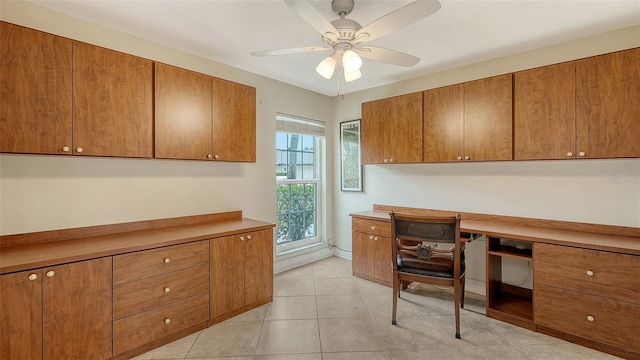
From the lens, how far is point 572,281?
2.16m

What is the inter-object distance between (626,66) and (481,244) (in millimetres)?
1922

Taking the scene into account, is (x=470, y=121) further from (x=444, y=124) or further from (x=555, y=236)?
(x=555, y=236)

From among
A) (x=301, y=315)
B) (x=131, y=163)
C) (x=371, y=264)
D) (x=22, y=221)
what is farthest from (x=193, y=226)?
(x=371, y=264)

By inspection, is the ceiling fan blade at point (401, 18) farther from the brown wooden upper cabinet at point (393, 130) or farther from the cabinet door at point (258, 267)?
the cabinet door at point (258, 267)

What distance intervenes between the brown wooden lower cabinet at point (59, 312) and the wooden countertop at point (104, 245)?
5 centimetres

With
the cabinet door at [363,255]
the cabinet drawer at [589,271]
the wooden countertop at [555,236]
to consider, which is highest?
the wooden countertop at [555,236]

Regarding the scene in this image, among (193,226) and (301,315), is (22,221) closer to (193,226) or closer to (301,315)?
(193,226)

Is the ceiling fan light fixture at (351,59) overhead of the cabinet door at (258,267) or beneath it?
overhead

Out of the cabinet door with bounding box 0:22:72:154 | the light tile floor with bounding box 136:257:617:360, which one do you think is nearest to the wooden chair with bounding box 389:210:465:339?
the light tile floor with bounding box 136:257:617:360

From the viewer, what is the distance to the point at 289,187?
158 inches

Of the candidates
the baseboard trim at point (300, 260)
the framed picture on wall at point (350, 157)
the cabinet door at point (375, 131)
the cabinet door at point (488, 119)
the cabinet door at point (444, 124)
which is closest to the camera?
the cabinet door at point (488, 119)

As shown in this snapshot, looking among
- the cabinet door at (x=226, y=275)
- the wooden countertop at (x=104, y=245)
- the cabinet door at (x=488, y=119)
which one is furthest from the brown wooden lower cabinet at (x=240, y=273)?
the cabinet door at (x=488, y=119)

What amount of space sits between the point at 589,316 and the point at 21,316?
369 cm

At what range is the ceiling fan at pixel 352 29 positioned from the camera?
1467 millimetres
